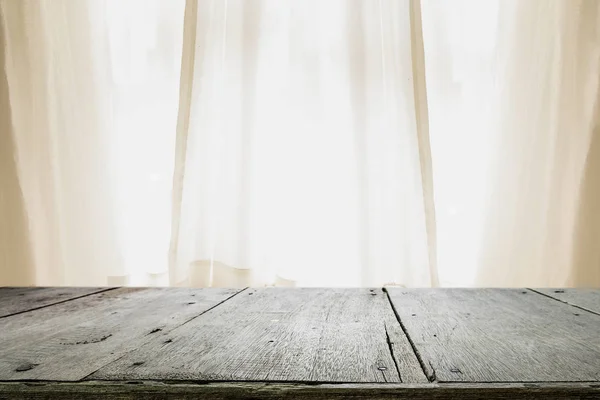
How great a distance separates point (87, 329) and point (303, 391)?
11.2 inches

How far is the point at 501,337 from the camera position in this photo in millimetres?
438

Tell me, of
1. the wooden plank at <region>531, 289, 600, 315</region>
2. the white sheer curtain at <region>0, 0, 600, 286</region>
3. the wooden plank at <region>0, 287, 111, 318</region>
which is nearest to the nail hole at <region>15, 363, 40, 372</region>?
the wooden plank at <region>0, 287, 111, 318</region>

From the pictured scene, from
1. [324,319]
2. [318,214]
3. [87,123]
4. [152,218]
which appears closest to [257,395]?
[324,319]

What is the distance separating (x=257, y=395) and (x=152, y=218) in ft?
3.80

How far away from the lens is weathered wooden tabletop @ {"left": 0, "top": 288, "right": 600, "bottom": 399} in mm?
315

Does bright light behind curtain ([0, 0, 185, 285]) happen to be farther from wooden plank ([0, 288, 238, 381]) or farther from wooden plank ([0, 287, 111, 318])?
wooden plank ([0, 288, 238, 381])

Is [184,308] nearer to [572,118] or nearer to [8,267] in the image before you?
[8,267]

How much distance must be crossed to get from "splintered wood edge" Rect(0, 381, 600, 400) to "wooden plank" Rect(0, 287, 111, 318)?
330mm

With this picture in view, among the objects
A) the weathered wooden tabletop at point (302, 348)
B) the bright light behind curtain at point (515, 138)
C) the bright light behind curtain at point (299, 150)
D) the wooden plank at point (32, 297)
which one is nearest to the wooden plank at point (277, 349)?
the weathered wooden tabletop at point (302, 348)

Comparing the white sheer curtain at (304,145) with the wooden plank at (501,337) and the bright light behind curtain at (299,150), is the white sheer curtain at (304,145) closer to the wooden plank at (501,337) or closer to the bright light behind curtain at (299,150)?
the bright light behind curtain at (299,150)

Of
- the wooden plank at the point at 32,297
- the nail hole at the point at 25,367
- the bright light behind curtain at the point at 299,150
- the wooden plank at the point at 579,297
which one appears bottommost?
the wooden plank at the point at 579,297

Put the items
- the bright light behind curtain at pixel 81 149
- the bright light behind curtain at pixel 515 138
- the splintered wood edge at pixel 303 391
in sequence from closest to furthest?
the splintered wood edge at pixel 303 391, the bright light behind curtain at pixel 515 138, the bright light behind curtain at pixel 81 149

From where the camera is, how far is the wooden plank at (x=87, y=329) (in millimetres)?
364

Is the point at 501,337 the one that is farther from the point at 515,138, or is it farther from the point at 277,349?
the point at 515,138
